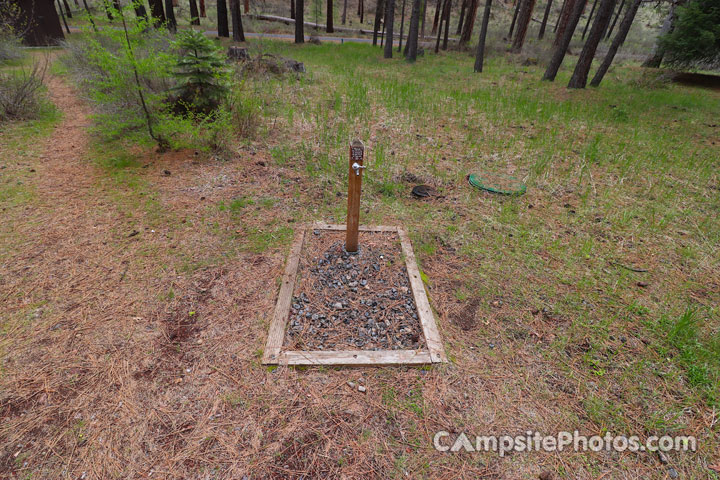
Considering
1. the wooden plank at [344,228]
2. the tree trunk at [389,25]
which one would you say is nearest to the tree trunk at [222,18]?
the tree trunk at [389,25]

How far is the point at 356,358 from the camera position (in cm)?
232

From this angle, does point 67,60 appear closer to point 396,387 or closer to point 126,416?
point 126,416

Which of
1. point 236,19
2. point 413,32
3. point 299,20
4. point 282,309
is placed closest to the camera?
point 282,309

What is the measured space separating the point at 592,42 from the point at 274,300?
1201cm

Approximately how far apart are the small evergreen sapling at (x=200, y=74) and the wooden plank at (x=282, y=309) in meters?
3.56

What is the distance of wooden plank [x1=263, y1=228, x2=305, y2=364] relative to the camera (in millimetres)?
2344

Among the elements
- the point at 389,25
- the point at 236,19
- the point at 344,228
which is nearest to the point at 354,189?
the point at 344,228

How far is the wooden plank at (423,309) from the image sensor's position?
94.7 inches

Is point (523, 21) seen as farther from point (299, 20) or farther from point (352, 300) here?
point (352, 300)

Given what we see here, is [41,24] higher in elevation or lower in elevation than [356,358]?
higher

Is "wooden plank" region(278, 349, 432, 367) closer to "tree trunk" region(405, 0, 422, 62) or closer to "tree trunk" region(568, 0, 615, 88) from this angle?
"tree trunk" region(568, 0, 615, 88)

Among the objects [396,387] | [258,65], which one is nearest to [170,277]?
[396,387]

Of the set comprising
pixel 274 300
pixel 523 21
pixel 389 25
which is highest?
pixel 523 21

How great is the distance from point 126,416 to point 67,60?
11.6 metres
